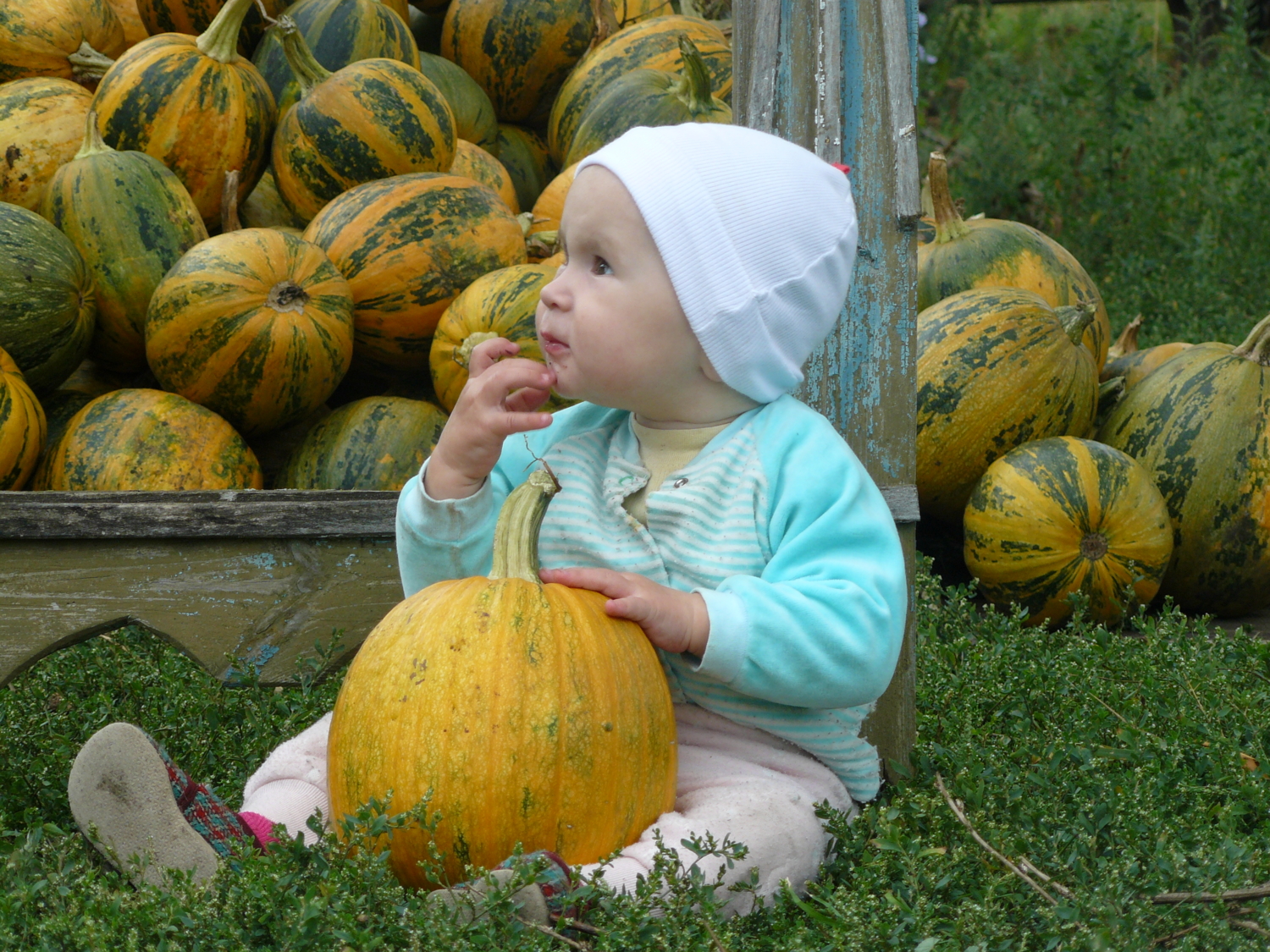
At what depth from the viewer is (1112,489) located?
12.0 feet

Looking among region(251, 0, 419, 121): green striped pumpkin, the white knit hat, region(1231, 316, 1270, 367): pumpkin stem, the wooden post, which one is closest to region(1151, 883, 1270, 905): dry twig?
the wooden post

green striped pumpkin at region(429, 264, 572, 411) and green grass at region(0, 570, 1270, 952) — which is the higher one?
green striped pumpkin at region(429, 264, 572, 411)

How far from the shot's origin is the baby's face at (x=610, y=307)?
1.98 meters

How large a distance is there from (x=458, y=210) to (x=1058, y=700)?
201cm

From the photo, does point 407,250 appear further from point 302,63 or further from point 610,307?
point 610,307

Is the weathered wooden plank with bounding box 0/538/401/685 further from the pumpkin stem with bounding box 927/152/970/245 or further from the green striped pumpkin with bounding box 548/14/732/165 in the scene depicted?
the pumpkin stem with bounding box 927/152/970/245

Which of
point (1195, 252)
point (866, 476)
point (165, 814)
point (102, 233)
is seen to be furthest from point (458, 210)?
point (1195, 252)

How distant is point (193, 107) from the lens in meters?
3.67

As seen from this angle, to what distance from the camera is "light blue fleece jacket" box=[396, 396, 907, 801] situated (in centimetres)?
192

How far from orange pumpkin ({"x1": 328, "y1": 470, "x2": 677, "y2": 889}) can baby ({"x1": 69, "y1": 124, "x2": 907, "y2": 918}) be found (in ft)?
0.24

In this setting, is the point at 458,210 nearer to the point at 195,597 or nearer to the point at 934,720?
the point at 195,597

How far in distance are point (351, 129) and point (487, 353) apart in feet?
6.03

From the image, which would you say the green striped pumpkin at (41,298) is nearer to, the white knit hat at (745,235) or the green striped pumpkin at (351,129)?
the green striped pumpkin at (351,129)

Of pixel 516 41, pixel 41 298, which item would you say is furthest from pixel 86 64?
pixel 516 41
